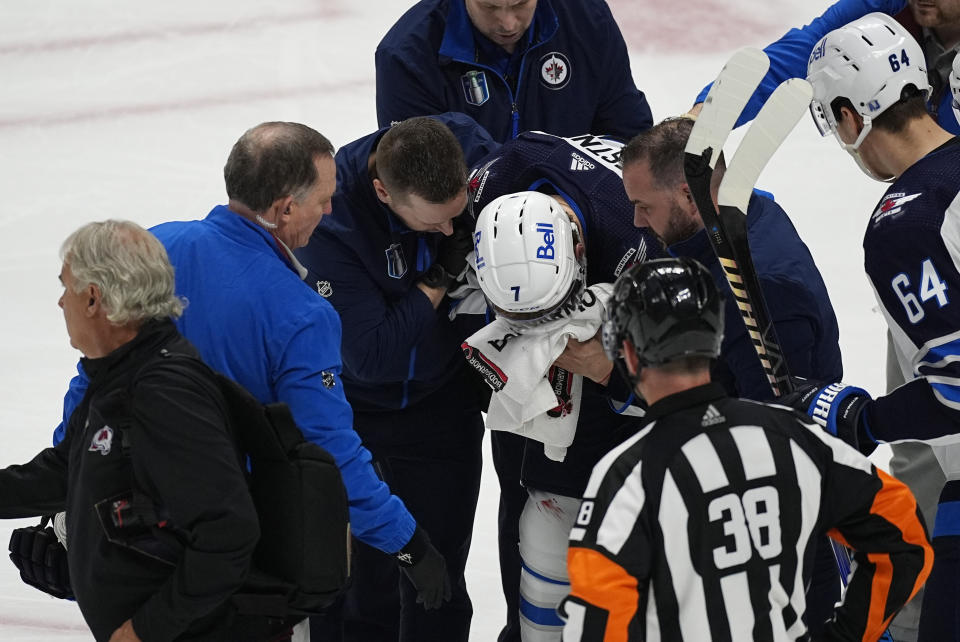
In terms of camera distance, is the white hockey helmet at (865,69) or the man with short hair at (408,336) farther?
the man with short hair at (408,336)

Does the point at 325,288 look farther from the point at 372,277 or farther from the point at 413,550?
the point at 413,550

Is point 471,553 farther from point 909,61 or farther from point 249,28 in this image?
point 249,28

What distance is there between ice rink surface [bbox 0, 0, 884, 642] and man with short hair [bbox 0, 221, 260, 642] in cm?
235

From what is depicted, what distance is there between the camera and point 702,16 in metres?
7.09

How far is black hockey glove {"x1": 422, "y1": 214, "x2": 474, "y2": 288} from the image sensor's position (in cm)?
332

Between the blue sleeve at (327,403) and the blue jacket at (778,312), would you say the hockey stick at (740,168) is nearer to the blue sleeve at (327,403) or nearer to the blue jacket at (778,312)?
the blue jacket at (778,312)

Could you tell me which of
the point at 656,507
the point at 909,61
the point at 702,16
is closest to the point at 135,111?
the point at 702,16

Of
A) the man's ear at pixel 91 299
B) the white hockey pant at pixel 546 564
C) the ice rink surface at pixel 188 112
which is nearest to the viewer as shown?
the man's ear at pixel 91 299

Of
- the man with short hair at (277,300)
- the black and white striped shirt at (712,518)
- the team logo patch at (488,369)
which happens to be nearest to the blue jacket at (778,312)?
the team logo patch at (488,369)

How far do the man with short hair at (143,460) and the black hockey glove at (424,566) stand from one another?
547 mm

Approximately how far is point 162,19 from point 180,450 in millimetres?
5538

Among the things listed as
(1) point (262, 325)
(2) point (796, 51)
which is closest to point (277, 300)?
(1) point (262, 325)

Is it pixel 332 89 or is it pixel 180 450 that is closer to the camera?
pixel 180 450

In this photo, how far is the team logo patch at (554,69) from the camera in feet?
13.2
